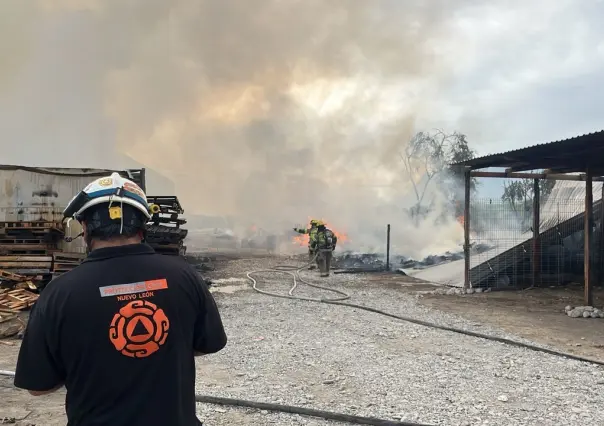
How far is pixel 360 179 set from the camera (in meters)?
27.8

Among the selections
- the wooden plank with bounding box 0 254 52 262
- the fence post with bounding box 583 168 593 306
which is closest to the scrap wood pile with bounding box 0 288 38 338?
the wooden plank with bounding box 0 254 52 262

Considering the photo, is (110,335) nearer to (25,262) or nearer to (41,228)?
(25,262)

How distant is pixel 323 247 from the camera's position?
43.5 ft

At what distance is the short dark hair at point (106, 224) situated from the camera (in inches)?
64.3

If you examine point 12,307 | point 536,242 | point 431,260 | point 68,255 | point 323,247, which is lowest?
point 12,307

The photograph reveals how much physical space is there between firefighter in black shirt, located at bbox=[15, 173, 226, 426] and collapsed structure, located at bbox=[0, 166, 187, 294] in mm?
8079

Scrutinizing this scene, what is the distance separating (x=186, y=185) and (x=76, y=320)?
2960cm

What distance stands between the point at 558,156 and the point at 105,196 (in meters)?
9.22

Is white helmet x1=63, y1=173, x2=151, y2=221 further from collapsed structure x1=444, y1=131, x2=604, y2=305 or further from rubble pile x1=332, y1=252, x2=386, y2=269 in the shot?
rubble pile x1=332, y1=252, x2=386, y2=269

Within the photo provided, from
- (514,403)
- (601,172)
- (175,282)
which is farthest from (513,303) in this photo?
(175,282)

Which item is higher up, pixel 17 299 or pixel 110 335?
pixel 110 335

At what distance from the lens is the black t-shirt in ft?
4.92

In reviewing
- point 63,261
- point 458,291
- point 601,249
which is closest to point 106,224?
point 63,261

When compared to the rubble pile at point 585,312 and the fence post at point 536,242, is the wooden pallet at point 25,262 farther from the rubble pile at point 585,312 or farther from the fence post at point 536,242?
the fence post at point 536,242
